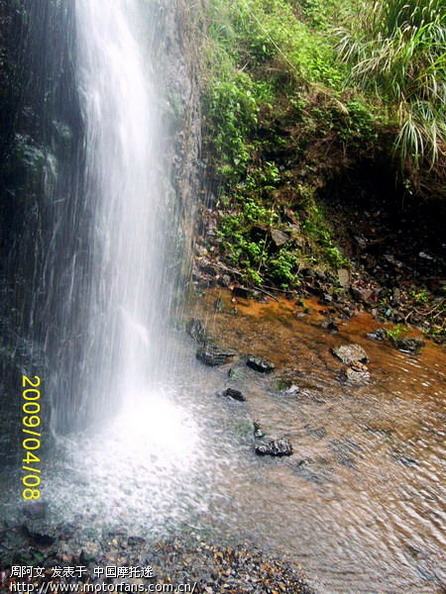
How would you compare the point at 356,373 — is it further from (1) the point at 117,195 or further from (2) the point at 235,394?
(1) the point at 117,195

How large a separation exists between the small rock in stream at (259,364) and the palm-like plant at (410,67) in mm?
4223

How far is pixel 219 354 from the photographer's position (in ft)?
15.0

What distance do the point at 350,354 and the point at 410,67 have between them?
16.1 feet

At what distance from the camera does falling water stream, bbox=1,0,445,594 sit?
265 centimetres

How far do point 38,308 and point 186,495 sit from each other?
1581 mm

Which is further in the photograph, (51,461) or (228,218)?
(228,218)

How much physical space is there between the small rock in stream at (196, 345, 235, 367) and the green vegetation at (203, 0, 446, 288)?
6.45 feet

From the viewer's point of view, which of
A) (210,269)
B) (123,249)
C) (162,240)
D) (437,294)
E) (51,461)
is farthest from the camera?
(437,294)

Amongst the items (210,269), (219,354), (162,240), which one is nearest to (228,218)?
(210,269)

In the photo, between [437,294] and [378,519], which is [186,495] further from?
[437,294]

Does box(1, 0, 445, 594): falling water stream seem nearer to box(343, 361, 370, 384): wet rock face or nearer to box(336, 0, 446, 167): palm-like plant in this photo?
box(343, 361, 370, 384): wet rock face

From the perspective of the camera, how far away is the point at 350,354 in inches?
199
